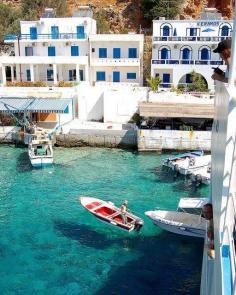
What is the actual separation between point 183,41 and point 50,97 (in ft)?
50.1

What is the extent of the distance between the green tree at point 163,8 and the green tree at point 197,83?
21.2 meters

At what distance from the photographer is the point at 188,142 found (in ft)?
110

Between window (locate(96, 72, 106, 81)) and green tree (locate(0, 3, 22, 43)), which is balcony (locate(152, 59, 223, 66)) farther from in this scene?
green tree (locate(0, 3, 22, 43))

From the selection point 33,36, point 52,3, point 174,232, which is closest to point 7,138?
point 33,36

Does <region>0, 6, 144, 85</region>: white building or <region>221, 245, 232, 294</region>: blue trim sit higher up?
<region>0, 6, 144, 85</region>: white building

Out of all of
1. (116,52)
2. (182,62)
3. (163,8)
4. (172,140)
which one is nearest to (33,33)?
(116,52)

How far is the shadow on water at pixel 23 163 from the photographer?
30406 millimetres

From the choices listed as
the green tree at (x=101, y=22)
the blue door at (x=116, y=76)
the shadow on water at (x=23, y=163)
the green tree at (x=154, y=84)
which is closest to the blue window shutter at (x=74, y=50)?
the blue door at (x=116, y=76)

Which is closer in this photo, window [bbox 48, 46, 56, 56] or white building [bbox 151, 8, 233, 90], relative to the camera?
white building [bbox 151, 8, 233, 90]

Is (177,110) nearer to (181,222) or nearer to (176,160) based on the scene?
(176,160)

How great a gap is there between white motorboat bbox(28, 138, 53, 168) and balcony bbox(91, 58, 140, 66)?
14990 mm

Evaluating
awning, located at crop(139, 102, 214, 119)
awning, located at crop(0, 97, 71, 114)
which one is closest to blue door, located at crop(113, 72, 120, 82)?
awning, located at crop(0, 97, 71, 114)

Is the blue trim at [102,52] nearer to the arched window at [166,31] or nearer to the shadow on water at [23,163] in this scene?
the arched window at [166,31]

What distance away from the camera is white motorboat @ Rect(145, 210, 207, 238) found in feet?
61.9
